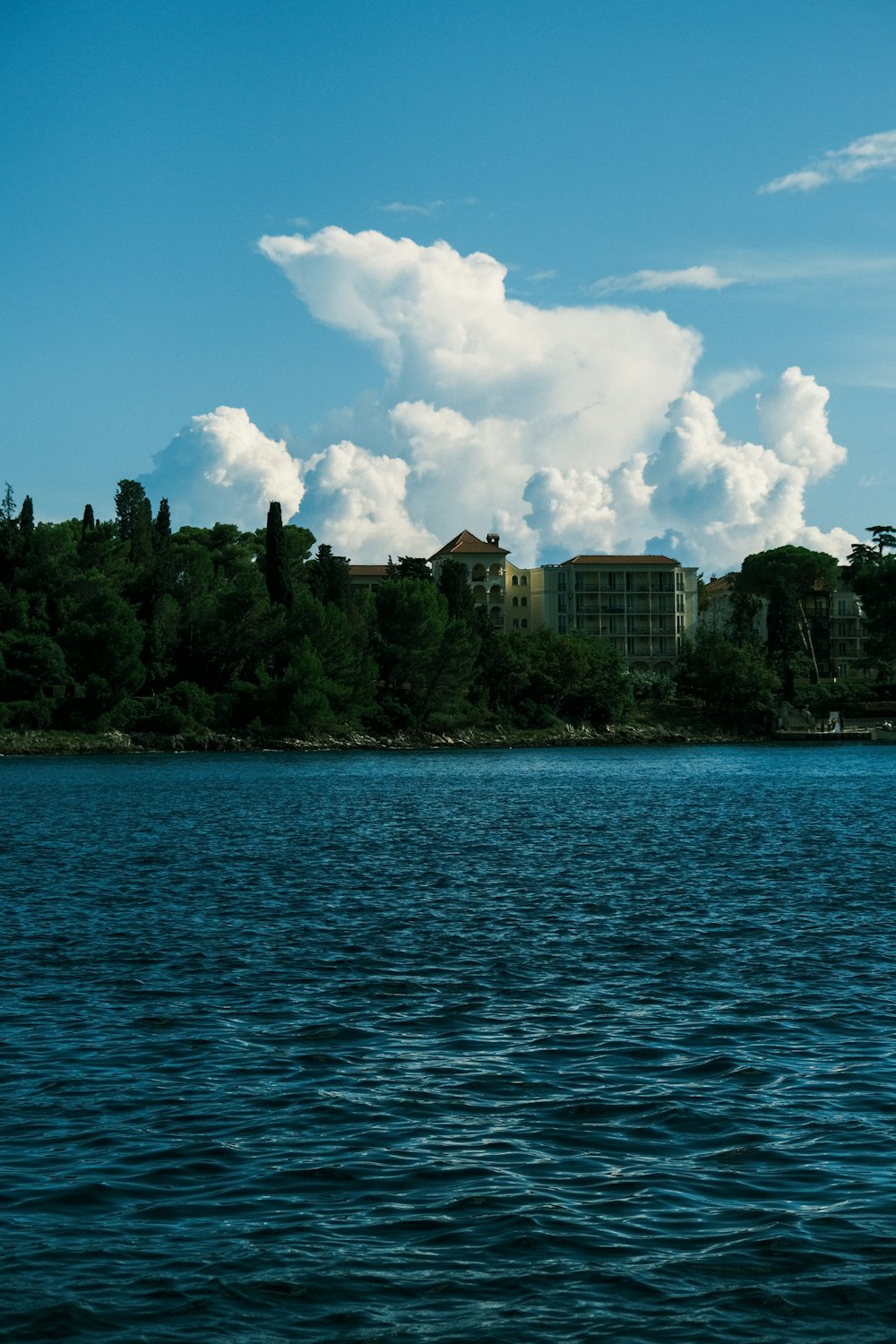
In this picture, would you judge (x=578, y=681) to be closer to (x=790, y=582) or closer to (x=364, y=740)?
(x=364, y=740)

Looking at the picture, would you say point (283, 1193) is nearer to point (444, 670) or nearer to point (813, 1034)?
point (813, 1034)

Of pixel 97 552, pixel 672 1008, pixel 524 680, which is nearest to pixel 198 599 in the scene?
pixel 97 552

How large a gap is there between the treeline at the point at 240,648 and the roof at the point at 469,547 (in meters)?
35.2

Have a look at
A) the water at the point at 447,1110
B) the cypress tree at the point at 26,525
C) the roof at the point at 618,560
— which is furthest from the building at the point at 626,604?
the water at the point at 447,1110

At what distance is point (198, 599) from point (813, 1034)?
115 metres

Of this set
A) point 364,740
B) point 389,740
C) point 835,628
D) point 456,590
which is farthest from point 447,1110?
point 835,628

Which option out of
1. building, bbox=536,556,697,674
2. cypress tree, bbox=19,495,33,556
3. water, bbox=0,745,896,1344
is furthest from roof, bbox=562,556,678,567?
water, bbox=0,745,896,1344

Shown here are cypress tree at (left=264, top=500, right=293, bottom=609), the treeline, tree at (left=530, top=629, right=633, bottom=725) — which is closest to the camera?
the treeline

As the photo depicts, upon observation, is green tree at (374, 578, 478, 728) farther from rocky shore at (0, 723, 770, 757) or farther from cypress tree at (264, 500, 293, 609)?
cypress tree at (264, 500, 293, 609)

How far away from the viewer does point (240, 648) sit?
128 metres

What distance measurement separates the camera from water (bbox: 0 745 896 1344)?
944 cm

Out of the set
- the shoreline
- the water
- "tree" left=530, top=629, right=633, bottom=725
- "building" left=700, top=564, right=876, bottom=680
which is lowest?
the water

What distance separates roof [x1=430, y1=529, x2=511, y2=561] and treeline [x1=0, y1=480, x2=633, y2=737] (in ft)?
116

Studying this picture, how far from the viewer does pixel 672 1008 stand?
60.4 feet
